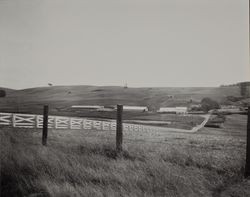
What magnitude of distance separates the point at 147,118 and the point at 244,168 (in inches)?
60.4

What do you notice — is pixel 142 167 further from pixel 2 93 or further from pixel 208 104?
pixel 2 93

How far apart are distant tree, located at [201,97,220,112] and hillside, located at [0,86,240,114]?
0.18ft

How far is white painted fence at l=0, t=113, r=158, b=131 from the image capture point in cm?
401

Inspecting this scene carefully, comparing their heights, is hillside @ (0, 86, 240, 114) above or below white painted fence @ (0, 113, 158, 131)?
above

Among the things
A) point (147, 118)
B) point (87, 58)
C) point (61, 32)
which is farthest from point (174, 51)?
point (61, 32)

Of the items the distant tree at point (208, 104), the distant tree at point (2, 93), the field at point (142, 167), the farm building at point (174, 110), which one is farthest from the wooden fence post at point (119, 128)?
the distant tree at point (2, 93)

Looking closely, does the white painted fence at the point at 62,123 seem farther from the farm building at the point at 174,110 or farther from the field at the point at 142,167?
the farm building at the point at 174,110

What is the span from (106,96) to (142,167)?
4.43 feet

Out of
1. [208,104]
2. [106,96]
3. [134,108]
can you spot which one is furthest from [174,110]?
[106,96]

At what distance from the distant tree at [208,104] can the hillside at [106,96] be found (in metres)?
0.05

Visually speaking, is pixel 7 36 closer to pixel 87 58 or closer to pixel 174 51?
pixel 87 58

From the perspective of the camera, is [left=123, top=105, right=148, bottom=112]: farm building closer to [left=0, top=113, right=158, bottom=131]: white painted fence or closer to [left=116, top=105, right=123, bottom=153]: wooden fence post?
[left=116, top=105, right=123, bottom=153]: wooden fence post

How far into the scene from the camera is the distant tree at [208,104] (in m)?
3.08

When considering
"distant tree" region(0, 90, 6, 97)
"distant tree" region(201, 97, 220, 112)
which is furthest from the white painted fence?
"distant tree" region(201, 97, 220, 112)
